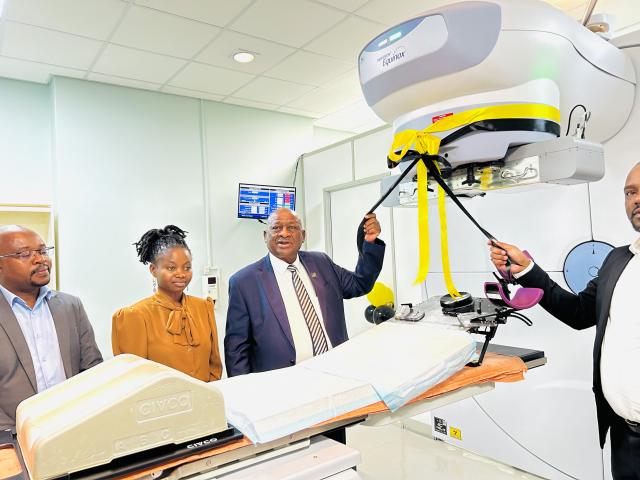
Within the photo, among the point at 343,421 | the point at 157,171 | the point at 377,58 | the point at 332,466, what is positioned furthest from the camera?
the point at 157,171

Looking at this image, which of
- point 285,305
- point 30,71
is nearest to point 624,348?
point 285,305

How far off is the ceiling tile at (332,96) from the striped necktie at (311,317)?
264 cm

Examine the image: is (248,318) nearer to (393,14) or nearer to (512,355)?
(512,355)

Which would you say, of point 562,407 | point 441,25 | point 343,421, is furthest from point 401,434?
point 441,25

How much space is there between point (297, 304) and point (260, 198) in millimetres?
2797

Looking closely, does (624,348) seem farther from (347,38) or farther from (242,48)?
(242,48)

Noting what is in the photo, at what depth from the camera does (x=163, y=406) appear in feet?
2.87

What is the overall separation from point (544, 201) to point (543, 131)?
134 centimetres

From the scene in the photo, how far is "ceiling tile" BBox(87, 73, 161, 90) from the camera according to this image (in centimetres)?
392

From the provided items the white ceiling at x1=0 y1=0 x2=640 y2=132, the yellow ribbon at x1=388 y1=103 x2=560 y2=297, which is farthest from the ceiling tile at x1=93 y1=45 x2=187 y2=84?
the yellow ribbon at x1=388 y1=103 x2=560 y2=297

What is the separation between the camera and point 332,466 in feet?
3.18

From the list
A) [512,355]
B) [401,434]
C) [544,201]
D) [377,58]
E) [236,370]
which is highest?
[377,58]

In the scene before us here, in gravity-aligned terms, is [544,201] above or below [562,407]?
above

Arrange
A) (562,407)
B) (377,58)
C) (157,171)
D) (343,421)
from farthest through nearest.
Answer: (157,171) → (562,407) → (377,58) → (343,421)
